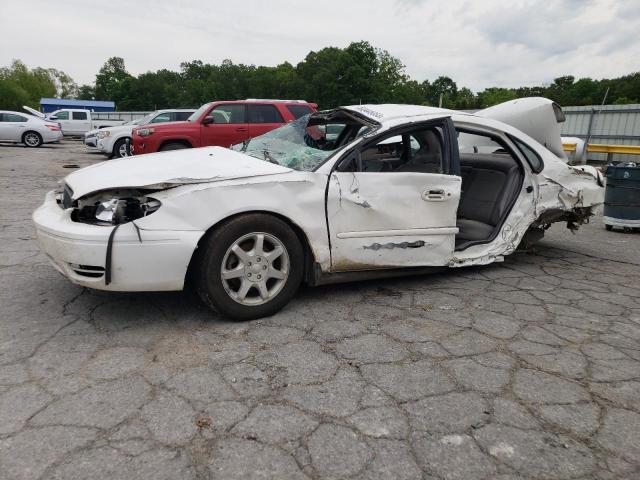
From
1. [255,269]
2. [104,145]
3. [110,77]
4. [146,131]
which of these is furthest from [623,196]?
[110,77]

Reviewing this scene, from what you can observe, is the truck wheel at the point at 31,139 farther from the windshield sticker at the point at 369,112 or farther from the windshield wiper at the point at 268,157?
the windshield sticker at the point at 369,112

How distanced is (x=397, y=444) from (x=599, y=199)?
12.3 feet

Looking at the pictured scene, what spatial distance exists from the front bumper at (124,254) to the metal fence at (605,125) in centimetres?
1470

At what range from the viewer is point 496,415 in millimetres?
2225

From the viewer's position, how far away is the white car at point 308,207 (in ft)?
9.38

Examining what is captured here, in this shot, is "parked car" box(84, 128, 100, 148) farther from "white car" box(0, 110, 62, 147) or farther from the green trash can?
the green trash can

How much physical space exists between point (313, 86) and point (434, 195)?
68.1 metres

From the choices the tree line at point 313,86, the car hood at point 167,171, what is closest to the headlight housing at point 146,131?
the car hood at point 167,171

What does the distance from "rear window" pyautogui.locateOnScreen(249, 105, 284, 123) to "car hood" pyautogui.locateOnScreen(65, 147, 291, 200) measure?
7.07m

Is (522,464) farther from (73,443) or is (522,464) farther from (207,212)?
(207,212)

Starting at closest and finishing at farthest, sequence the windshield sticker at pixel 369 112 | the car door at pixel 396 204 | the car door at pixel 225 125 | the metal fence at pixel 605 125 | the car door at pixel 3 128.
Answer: the car door at pixel 396 204
the windshield sticker at pixel 369 112
the car door at pixel 225 125
the metal fence at pixel 605 125
the car door at pixel 3 128

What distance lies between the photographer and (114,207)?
2.88 meters

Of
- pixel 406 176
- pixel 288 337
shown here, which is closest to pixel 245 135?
pixel 406 176

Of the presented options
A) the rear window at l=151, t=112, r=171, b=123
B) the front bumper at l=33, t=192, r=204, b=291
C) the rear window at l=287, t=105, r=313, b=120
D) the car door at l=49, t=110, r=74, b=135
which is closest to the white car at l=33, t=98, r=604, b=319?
the front bumper at l=33, t=192, r=204, b=291
